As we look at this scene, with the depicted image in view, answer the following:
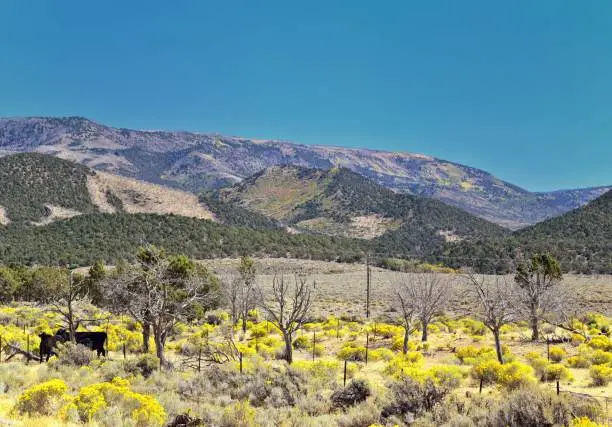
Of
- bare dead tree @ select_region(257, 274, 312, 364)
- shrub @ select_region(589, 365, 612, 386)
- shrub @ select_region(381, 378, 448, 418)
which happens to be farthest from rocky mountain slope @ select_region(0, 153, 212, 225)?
shrub @ select_region(589, 365, 612, 386)

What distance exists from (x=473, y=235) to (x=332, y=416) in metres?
162

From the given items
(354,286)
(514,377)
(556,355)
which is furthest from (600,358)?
(354,286)

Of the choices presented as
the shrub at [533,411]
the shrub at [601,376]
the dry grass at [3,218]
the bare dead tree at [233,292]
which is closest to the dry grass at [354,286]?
the bare dead tree at [233,292]

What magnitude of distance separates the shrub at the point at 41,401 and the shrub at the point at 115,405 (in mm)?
518

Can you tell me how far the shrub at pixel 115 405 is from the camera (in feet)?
32.8

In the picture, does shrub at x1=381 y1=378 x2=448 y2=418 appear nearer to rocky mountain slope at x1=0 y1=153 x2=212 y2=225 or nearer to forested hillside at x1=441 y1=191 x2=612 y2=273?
forested hillside at x1=441 y1=191 x2=612 y2=273

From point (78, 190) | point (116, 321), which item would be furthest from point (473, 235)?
point (116, 321)

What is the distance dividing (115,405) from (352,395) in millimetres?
6222

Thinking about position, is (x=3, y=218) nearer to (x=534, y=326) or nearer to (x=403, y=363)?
(x=403, y=363)

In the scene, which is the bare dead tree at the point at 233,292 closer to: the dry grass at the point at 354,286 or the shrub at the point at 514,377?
the dry grass at the point at 354,286

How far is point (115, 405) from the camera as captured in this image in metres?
10.9

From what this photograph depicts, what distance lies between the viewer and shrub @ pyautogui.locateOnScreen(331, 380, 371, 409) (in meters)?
13.0

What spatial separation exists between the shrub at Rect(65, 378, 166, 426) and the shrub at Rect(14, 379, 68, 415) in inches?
20.4

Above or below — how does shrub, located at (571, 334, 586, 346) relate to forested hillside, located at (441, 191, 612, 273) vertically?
below
